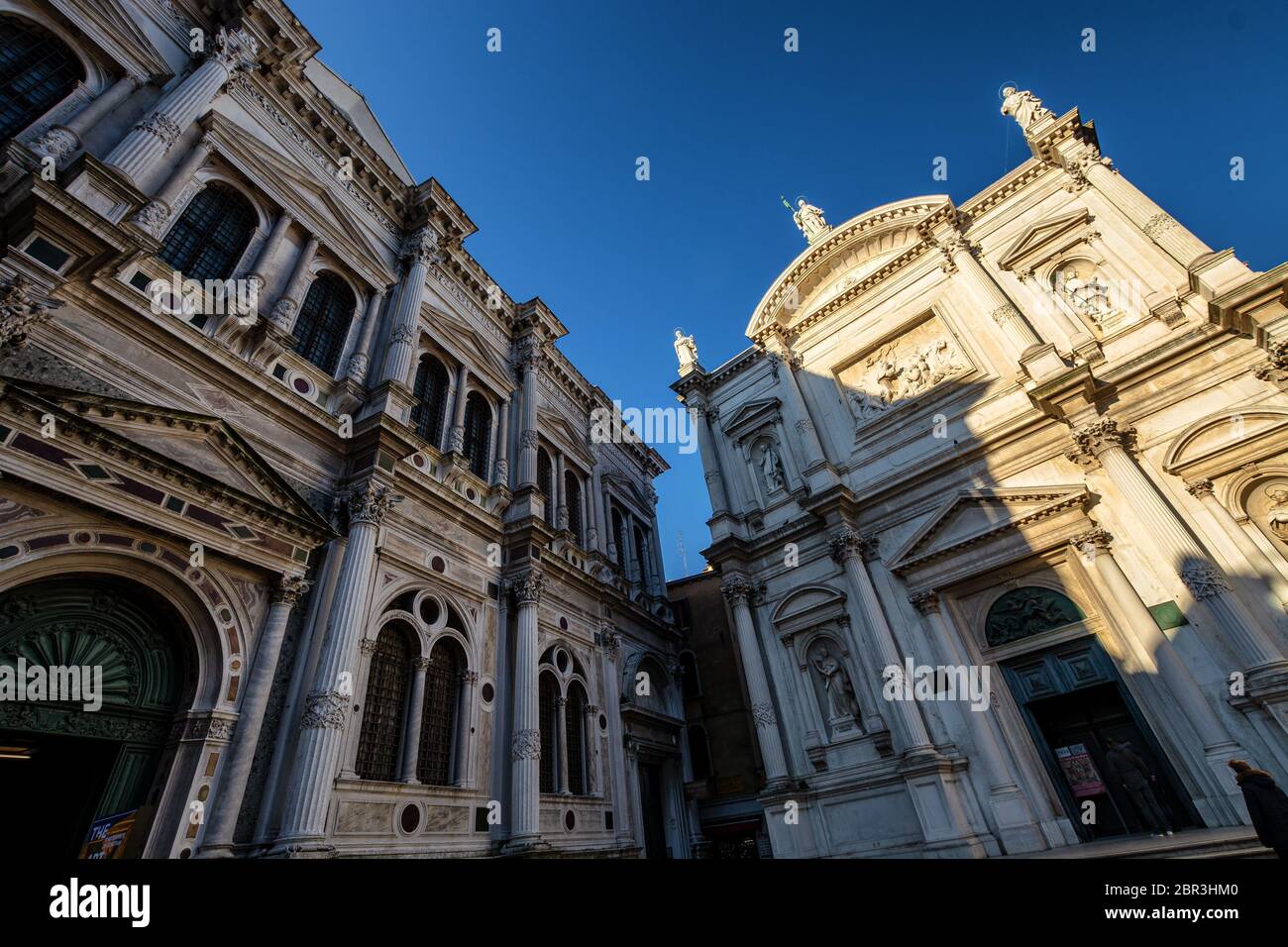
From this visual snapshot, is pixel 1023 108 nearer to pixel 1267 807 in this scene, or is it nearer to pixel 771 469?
pixel 771 469

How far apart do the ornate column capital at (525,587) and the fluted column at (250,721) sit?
5.29m

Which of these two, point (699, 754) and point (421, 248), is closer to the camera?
point (421, 248)

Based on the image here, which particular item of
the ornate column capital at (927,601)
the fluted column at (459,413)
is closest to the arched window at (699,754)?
the ornate column capital at (927,601)

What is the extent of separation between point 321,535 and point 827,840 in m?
12.6

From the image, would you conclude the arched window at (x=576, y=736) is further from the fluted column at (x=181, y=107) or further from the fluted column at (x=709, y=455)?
the fluted column at (x=181, y=107)

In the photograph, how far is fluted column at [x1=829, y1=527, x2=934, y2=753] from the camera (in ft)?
42.0

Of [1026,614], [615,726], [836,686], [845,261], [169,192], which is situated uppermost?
[845,261]

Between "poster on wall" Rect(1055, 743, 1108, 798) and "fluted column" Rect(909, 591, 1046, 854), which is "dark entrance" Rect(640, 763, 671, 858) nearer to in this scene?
"fluted column" Rect(909, 591, 1046, 854)

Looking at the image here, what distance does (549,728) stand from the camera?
14508 millimetres

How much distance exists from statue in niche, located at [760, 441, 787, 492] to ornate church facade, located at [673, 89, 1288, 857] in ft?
0.63

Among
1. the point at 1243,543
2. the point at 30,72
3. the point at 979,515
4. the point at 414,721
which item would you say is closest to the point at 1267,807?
the point at 1243,543

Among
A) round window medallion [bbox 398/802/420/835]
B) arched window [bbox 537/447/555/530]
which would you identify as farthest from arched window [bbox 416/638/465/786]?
arched window [bbox 537/447/555/530]

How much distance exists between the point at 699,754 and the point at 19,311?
63.5 ft
